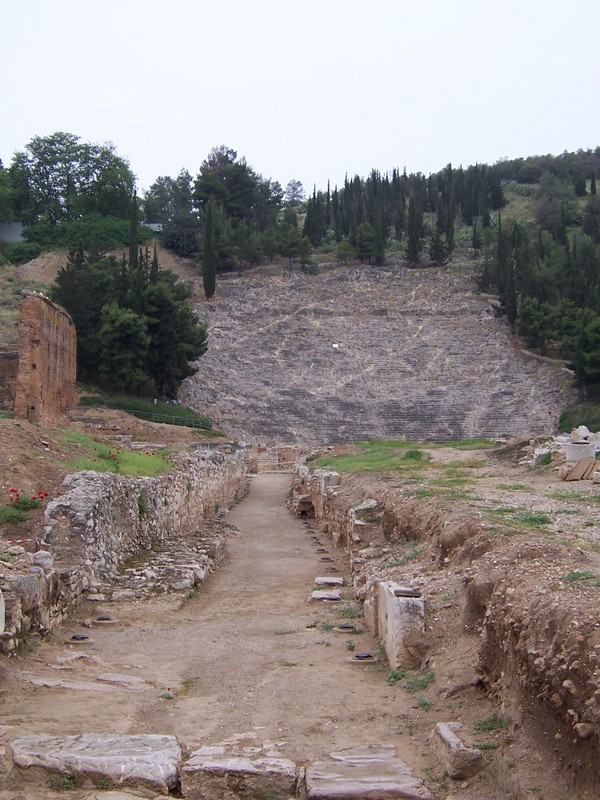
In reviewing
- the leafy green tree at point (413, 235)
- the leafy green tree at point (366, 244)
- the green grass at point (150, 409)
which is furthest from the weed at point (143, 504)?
the leafy green tree at point (413, 235)

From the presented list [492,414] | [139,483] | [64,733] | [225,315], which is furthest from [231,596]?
[225,315]

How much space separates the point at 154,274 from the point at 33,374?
93.4ft

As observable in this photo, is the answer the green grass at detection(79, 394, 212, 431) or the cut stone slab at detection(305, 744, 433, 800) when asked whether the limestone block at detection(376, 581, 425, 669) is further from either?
the green grass at detection(79, 394, 212, 431)

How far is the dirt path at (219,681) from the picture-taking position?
508 cm

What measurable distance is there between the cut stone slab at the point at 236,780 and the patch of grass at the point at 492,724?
1.18 metres

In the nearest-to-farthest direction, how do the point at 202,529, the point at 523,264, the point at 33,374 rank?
the point at 202,529 < the point at 33,374 < the point at 523,264

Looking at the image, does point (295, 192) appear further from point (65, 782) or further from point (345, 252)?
point (65, 782)

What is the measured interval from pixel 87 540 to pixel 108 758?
17.2 ft

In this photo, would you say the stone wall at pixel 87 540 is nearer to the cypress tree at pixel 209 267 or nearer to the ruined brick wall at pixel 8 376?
the ruined brick wall at pixel 8 376

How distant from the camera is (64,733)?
15.8 ft

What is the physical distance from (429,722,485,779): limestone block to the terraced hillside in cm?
3900

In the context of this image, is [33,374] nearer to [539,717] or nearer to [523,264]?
[539,717]

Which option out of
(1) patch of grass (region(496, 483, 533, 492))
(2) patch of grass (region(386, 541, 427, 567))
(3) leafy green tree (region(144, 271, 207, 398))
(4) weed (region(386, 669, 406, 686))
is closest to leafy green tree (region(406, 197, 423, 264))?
(3) leafy green tree (region(144, 271, 207, 398))

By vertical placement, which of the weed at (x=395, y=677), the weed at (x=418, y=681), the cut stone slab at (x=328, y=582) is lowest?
the cut stone slab at (x=328, y=582)
